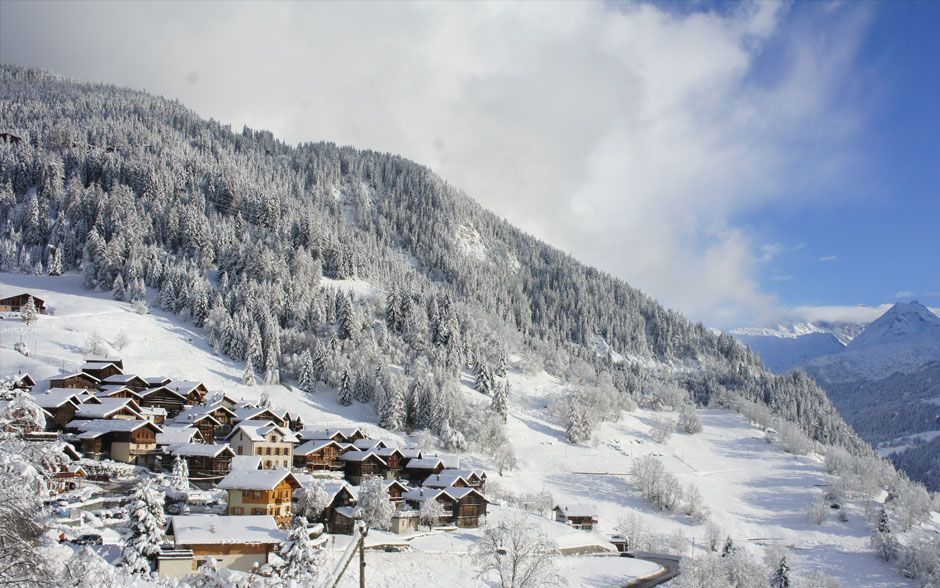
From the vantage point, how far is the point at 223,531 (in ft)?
140

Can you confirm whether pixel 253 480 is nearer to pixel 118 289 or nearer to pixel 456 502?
pixel 456 502

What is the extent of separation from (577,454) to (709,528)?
95.7ft

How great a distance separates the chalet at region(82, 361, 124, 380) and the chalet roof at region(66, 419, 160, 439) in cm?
1658

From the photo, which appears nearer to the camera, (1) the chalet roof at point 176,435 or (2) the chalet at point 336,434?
(1) the chalet roof at point 176,435

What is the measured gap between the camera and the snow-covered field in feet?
266

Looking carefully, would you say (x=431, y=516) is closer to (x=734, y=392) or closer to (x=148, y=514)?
(x=148, y=514)

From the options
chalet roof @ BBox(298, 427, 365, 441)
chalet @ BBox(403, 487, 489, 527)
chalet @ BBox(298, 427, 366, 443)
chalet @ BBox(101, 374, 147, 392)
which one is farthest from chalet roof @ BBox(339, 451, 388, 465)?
chalet @ BBox(101, 374, 147, 392)

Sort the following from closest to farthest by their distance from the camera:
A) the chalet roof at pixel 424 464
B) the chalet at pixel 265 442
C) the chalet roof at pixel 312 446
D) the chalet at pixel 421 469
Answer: the chalet at pixel 265 442, the chalet roof at pixel 312 446, the chalet at pixel 421 469, the chalet roof at pixel 424 464

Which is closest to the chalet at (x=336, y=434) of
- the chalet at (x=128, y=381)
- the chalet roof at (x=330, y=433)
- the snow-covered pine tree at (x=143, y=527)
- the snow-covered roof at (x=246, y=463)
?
the chalet roof at (x=330, y=433)

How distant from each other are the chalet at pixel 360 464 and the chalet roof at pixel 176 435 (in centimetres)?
1771

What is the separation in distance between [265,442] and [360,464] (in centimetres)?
1187

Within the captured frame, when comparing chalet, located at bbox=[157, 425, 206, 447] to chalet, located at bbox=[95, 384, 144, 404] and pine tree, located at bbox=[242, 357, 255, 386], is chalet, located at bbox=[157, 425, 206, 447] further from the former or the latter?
pine tree, located at bbox=[242, 357, 255, 386]

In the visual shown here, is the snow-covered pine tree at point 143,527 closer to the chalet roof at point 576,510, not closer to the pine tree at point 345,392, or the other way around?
the chalet roof at point 576,510

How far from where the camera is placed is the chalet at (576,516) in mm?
82000
